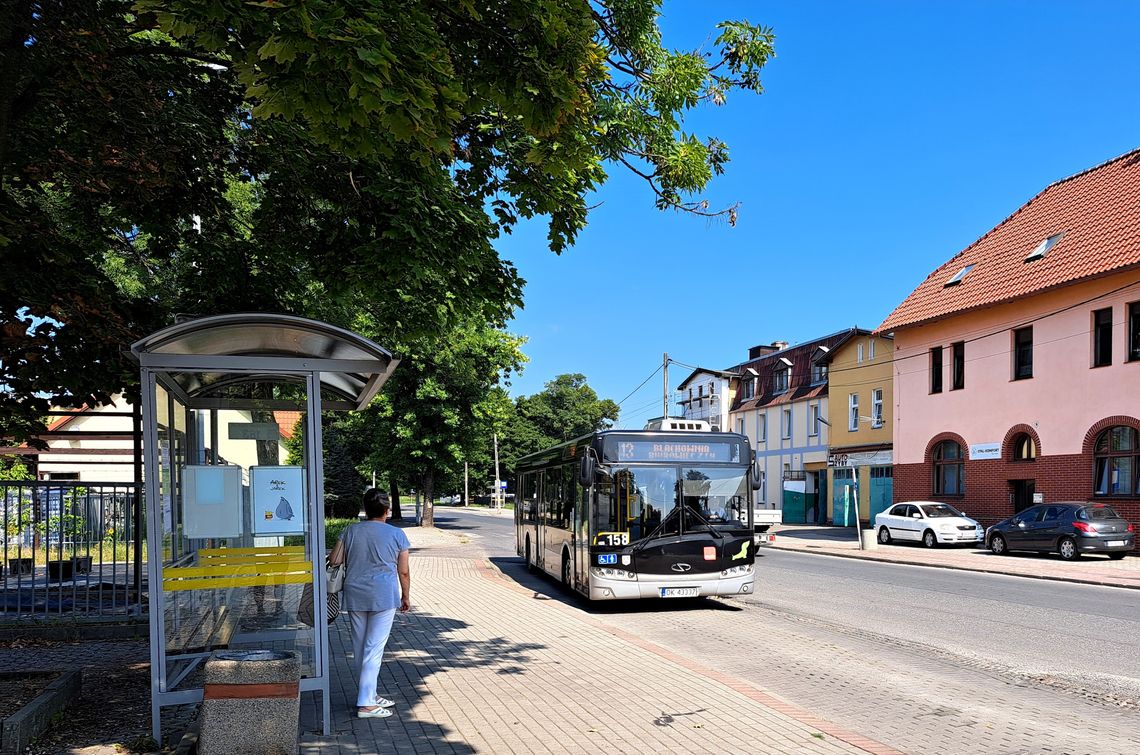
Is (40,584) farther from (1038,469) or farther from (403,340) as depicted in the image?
(1038,469)

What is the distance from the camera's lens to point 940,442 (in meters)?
33.2

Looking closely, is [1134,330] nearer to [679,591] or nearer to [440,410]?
[679,591]

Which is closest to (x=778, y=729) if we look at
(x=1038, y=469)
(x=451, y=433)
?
(x=1038, y=469)

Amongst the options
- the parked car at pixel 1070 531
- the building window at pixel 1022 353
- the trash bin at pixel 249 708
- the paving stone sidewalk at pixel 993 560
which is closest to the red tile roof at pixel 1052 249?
the building window at pixel 1022 353

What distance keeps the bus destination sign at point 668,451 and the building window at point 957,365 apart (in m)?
21.9

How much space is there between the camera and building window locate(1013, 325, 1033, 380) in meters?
29.2

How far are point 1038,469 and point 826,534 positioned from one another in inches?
384

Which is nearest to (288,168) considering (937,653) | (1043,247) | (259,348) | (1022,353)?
(259,348)

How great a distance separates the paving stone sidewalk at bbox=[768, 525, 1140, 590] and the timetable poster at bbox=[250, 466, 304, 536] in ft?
53.7

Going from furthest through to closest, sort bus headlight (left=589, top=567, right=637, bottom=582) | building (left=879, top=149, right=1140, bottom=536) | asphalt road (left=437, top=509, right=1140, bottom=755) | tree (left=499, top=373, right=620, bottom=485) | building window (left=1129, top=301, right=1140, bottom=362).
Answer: tree (left=499, top=373, right=620, bottom=485), building (left=879, top=149, right=1140, bottom=536), building window (left=1129, top=301, right=1140, bottom=362), bus headlight (left=589, top=567, right=637, bottom=582), asphalt road (left=437, top=509, right=1140, bottom=755)

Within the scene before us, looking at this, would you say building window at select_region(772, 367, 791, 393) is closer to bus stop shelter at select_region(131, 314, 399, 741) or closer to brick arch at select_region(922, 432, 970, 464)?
brick arch at select_region(922, 432, 970, 464)

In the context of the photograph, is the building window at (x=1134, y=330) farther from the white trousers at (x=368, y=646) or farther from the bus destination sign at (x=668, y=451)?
the white trousers at (x=368, y=646)

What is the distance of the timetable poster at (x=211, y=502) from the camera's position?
6.84 meters

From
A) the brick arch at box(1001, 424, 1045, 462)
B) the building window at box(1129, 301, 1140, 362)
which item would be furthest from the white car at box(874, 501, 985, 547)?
the building window at box(1129, 301, 1140, 362)
